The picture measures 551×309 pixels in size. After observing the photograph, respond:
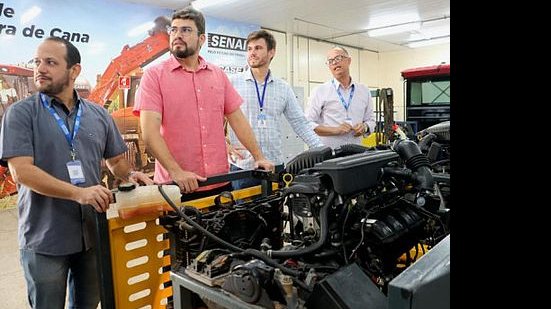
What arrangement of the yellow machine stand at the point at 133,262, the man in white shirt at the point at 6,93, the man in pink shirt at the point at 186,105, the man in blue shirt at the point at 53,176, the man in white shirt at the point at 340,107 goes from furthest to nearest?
the man in white shirt at the point at 6,93 < the man in white shirt at the point at 340,107 < the man in pink shirt at the point at 186,105 < the man in blue shirt at the point at 53,176 < the yellow machine stand at the point at 133,262

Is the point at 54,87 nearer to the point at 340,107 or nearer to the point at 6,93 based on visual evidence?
the point at 340,107

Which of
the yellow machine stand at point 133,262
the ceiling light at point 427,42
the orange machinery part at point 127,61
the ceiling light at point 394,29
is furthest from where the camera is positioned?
the ceiling light at point 427,42

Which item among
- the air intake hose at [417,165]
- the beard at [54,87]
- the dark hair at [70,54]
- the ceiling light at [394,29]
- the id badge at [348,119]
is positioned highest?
the ceiling light at [394,29]

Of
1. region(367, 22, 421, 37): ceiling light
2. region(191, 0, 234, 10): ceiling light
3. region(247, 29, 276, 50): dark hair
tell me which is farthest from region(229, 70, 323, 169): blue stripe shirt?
region(367, 22, 421, 37): ceiling light

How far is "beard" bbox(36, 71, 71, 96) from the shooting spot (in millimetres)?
1860

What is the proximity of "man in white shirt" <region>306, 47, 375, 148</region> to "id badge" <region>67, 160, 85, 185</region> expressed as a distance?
223cm

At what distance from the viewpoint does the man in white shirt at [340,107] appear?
3.68m

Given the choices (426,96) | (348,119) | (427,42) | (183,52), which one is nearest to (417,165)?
(183,52)

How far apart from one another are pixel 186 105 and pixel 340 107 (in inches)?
74.5

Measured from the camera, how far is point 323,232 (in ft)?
4.16

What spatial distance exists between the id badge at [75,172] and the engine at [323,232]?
23.6 inches

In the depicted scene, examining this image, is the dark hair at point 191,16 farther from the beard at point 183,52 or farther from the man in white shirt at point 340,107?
the man in white shirt at point 340,107

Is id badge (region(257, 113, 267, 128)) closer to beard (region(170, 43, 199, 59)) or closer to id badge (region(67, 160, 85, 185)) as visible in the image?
beard (region(170, 43, 199, 59))

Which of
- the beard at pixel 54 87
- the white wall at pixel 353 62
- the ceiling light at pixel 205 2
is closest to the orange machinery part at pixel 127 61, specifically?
the ceiling light at pixel 205 2
